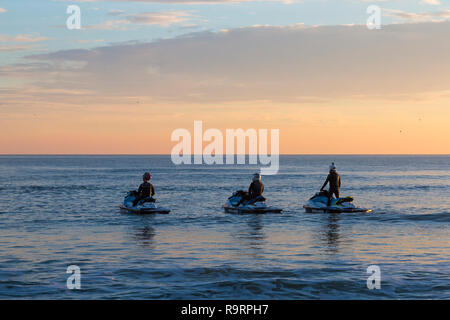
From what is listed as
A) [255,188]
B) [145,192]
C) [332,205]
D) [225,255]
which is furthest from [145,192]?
[225,255]

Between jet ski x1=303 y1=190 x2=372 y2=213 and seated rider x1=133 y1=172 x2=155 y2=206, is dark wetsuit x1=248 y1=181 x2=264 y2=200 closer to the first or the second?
jet ski x1=303 y1=190 x2=372 y2=213

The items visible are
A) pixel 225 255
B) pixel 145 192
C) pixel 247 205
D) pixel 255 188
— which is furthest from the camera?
pixel 247 205

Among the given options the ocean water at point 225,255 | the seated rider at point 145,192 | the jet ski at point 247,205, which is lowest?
the ocean water at point 225,255

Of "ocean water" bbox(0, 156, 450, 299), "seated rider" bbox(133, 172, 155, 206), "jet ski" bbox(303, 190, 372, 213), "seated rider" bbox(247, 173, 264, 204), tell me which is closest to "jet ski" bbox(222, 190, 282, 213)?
"seated rider" bbox(247, 173, 264, 204)

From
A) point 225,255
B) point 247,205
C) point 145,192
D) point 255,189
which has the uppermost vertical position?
point 255,189

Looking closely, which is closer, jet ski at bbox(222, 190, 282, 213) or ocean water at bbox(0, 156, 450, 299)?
ocean water at bbox(0, 156, 450, 299)

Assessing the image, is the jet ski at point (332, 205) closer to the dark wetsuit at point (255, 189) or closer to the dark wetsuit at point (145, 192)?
the dark wetsuit at point (255, 189)

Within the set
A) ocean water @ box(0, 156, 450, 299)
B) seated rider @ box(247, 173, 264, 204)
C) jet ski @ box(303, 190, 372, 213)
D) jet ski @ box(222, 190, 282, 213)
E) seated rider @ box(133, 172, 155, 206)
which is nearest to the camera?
ocean water @ box(0, 156, 450, 299)

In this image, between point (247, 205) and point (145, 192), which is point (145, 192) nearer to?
point (145, 192)

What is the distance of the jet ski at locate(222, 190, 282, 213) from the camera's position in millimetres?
27391

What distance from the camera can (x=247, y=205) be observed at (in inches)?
1086

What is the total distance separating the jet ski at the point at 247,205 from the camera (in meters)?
27.4

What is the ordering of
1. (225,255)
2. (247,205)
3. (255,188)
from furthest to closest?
(247,205) < (255,188) < (225,255)

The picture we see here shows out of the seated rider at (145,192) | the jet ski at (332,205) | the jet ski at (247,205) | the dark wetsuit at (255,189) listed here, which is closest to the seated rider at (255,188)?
the dark wetsuit at (255,189)
